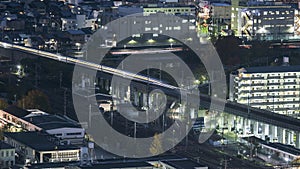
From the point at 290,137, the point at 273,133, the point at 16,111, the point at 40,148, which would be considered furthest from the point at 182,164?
the point at 16,111

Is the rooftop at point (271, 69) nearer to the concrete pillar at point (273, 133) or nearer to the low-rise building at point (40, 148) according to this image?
the concrete pillar at point (273, 133)

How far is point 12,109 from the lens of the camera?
40.2 ft

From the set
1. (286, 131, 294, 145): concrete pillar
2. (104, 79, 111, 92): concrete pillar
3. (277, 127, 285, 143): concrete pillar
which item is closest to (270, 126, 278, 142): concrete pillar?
(277, 127, 285, 143): concrete pillar

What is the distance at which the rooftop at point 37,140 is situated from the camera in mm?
10133

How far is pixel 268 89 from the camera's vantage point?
13578 mm

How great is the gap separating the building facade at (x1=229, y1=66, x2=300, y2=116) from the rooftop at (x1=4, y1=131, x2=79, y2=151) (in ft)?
10.6

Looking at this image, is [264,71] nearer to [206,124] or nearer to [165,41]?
[206,124]

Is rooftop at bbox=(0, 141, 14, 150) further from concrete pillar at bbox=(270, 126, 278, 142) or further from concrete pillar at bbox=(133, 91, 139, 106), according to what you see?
concrete pillar at bbox=(133, 91, 139, 106)

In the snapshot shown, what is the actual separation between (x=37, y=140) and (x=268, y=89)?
12.6ft

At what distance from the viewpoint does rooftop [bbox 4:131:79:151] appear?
10.1 metres

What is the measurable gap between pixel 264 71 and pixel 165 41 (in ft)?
20.2

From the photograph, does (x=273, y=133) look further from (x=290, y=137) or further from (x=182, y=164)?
(x=182, y=164)

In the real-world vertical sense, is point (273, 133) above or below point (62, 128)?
below

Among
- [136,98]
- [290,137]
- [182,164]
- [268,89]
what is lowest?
[290,137]
